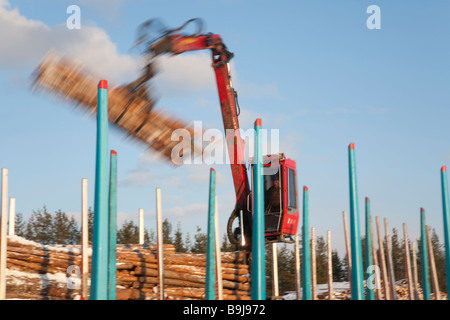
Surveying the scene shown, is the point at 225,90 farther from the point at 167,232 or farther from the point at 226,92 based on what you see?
the point at 167,232

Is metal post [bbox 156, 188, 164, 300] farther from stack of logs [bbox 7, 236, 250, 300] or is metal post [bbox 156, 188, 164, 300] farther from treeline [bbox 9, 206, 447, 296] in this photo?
treeline [bbox 9, 206, 447, 296]

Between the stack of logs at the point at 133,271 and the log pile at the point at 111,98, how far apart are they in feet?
9.16

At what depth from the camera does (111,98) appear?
12.5 m

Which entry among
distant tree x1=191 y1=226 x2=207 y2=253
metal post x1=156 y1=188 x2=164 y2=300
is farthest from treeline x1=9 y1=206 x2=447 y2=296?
metal post x1=156 y1=188 x2=164 y2=300

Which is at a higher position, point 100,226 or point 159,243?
point 159,243

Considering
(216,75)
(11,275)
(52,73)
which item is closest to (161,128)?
(216,75)

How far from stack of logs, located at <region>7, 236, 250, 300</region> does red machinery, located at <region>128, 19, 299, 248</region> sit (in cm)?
104

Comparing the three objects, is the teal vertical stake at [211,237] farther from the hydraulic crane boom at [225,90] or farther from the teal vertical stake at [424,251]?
the teal vertical stake at [424,251]

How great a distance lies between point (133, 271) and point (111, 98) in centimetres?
392

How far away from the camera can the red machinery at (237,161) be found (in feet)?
40.8

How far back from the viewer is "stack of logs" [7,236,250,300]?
11.0 m

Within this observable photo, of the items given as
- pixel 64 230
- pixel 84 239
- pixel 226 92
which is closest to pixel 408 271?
pixel 226 92

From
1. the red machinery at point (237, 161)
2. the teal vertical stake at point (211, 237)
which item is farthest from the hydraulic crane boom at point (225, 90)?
the teal vertical stake at point (211, 237)
